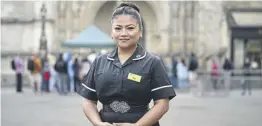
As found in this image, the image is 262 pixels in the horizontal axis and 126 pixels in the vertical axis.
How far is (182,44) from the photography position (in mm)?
30578

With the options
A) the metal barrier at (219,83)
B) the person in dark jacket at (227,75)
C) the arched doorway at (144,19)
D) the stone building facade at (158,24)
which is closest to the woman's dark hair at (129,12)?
the metal barrier at (219,83)

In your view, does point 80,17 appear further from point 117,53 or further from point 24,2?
point 117,53

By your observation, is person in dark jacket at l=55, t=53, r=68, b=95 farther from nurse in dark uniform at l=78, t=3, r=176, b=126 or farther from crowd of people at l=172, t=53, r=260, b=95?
nurse in dark uniform at l=78, t=3, r=176, b=126

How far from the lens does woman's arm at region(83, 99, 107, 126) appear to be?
12.8ft

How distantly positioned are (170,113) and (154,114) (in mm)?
10708

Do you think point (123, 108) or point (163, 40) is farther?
point (163, 40)

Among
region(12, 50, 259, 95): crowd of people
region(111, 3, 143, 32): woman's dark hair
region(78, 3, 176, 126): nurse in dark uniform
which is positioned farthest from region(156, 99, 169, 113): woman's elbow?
region(12, 50, 259, 95): crowd of people

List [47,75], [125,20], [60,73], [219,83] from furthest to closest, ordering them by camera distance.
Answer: [47,75], [60,73], [219,83], [125,20]

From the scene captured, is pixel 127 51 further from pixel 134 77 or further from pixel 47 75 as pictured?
pixel 47 75

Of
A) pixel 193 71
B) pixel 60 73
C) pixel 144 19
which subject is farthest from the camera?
pixel 144 19

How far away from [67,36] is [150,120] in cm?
2735

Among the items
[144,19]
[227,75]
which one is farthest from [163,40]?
[227,75]

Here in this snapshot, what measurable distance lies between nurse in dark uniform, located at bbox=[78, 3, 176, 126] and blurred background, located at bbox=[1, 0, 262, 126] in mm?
17869

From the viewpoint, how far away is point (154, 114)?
12.5 ft
